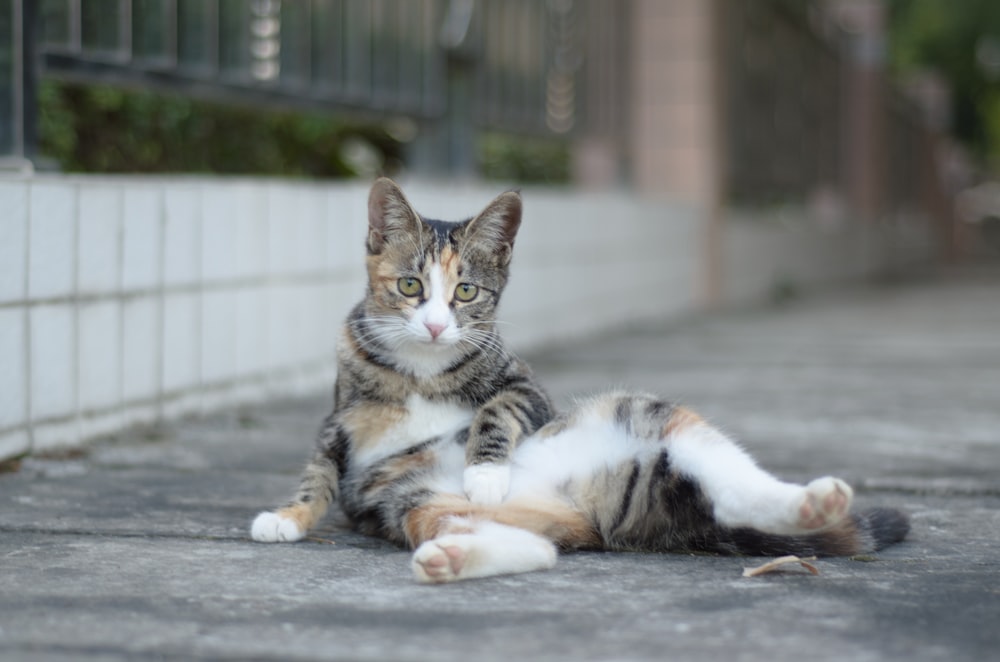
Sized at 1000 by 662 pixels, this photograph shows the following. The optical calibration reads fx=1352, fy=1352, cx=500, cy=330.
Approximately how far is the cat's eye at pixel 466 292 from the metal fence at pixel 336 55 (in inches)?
71.5

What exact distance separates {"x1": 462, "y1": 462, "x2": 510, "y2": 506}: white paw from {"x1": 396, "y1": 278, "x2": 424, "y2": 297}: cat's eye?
19.7 inches

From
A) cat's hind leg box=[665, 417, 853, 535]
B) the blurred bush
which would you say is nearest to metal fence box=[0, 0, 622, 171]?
the blurred bush

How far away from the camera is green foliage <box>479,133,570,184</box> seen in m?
10.8

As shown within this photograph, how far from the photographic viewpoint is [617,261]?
32.6ft

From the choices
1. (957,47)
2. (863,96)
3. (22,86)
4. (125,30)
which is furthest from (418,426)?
(957,47)

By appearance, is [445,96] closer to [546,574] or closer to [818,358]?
[818,358]

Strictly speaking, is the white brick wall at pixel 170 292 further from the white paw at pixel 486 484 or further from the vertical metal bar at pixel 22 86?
the white paw at pixel 486 484

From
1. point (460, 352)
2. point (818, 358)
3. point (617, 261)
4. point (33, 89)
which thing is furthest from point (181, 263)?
point (617, 261)

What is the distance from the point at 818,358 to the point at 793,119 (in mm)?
7598

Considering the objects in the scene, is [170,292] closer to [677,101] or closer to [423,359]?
[423,359]

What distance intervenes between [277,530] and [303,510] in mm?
89

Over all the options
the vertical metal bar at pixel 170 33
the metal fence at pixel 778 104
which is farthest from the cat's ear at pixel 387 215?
the metal fence at pixel 778 104

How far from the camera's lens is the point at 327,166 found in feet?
31.9

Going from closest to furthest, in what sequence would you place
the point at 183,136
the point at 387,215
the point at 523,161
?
the point at 387,215, the point at 183,136, the point at 523,161
